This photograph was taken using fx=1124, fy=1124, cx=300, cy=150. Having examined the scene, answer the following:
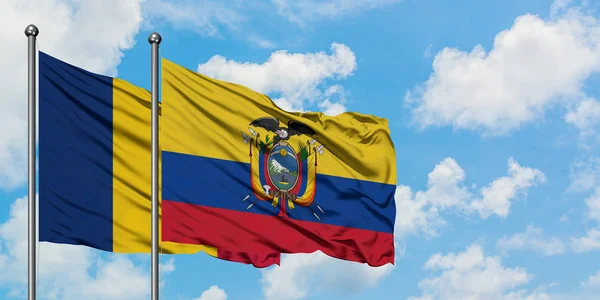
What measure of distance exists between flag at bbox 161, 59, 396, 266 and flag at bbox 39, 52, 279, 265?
585 millimetres

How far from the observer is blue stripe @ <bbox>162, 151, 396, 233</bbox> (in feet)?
57.7

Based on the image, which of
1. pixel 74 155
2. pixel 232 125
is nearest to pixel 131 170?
pixel 74 155

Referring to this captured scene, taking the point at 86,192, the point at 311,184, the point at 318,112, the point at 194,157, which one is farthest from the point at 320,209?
the point at 86,192

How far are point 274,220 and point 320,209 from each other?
132cm

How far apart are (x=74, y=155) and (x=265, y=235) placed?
11.8 feet

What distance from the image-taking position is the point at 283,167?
1941cm

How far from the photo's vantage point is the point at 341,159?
68.1 ft

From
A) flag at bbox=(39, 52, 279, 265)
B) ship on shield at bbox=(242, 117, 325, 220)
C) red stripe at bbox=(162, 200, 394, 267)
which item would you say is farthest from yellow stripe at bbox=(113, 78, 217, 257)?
ship on shield at bbox=(242, 117, 325, 220)

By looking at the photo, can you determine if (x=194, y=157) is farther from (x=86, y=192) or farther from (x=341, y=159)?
(x=341, y=159)

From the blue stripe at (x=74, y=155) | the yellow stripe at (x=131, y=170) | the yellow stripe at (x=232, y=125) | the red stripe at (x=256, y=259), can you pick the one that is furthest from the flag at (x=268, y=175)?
the blue stripe at (x=74, y=155)

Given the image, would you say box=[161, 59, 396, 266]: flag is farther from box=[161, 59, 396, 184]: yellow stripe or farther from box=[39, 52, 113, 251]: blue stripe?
box=[39, 52, 113, 251]: blue stripe

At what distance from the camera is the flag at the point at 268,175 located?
1764 cm

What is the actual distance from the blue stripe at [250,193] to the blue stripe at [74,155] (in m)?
0.99

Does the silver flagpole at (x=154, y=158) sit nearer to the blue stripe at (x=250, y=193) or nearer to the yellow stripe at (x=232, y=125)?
the yellow stripe at (x=232, y=125)
